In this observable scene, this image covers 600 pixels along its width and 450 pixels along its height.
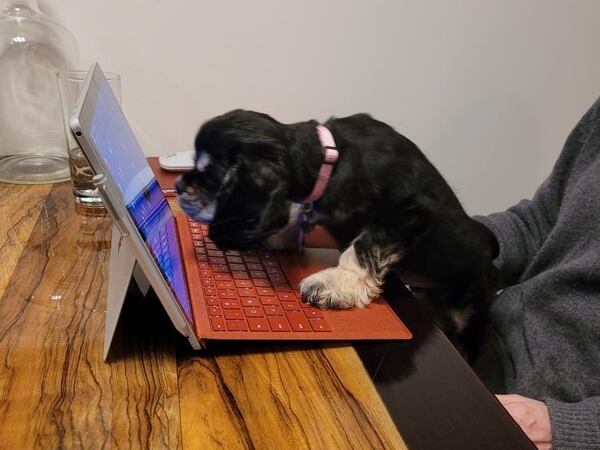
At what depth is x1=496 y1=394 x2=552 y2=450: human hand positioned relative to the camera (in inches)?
30.8

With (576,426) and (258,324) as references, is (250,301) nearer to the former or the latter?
(258,324)

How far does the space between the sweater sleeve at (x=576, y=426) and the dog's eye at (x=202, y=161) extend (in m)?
0.60

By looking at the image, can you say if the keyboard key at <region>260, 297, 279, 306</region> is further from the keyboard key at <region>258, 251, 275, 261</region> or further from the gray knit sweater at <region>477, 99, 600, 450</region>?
the gray knit sweater at <region>477, 99, 600, 450</region>

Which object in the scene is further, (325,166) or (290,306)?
(325,166)

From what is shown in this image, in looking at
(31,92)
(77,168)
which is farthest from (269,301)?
(31,92)

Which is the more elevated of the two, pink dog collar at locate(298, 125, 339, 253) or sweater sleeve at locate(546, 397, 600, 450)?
A: pink dog collar at locate(298, 125, 339, 253)

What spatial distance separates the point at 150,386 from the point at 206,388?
0.06 metres

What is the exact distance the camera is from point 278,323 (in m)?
0.75

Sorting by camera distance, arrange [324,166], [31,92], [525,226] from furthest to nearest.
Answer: [31,92] < [525,226] < [324,166]

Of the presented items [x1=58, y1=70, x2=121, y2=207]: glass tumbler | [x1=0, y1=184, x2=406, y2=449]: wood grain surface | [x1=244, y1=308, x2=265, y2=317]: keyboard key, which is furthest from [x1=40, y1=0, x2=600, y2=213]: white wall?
[x1=244, y1=308, x2=265, y2=317]: keyboard key

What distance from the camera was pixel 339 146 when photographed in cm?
98

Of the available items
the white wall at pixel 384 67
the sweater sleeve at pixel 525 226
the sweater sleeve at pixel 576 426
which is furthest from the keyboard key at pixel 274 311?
the white wall at pixel 384 67

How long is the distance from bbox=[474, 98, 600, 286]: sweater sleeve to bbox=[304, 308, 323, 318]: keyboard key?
1.79ft

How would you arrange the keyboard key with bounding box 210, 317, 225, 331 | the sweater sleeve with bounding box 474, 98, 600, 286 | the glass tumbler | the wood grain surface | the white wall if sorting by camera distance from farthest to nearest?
the white wall, the sweater sleeve with bounding box 474, 98, 600, 286, the glass tumbler, the keyboard key with bounding box 210, 317, 225, 331, the wood grain surface
